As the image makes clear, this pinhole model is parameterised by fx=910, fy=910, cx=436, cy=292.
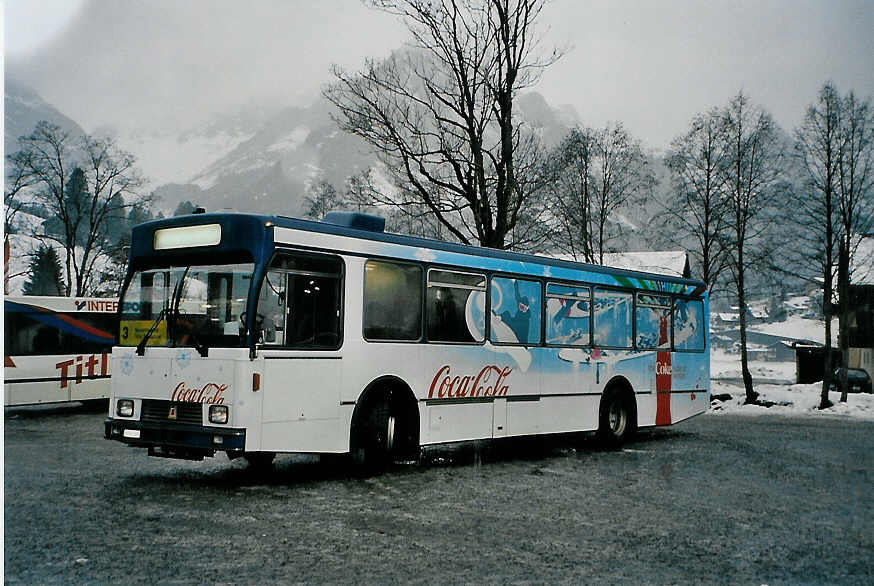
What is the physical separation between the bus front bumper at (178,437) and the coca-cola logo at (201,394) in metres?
0.26

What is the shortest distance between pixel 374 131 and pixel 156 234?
17328 mm

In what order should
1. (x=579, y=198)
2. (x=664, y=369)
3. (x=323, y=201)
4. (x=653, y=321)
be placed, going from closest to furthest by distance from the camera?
1. (x=653, y=321)
2. (x=664, y=369)
3. (x=579, y=198)
4. (x=323, y=201)

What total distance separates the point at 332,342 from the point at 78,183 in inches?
1636

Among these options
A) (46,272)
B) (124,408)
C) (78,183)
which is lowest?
(124,408)

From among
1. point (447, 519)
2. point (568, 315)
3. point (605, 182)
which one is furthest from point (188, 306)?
point (605, 182)

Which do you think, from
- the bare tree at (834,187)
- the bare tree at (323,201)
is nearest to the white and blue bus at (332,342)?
the bare tree at (834,187)

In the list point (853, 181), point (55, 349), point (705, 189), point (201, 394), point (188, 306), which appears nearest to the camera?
point (201, 394)

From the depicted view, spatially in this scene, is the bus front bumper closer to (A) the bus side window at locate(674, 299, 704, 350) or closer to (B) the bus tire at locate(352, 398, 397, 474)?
(B) the bus tire at locate(352, 398, 397, 474)

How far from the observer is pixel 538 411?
43.6 feet

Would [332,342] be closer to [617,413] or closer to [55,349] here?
[617,413]

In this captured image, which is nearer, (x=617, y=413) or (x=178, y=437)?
(x=178, y=437)

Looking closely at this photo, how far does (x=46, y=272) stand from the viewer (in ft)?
179

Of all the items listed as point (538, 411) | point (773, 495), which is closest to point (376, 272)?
point (538, 411)

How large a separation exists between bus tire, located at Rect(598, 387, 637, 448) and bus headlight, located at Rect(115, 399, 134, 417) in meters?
7.67
